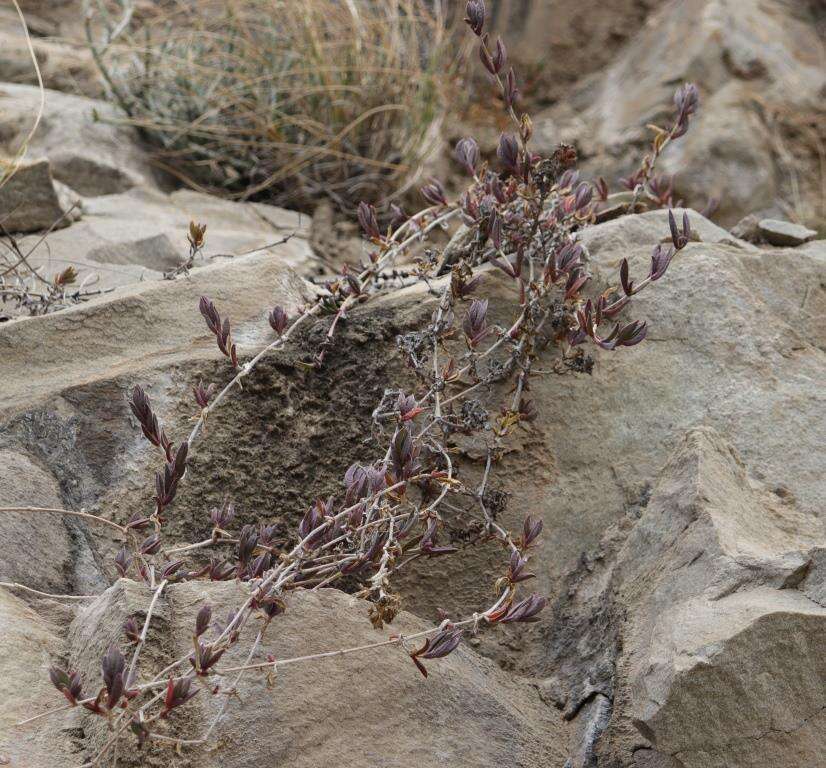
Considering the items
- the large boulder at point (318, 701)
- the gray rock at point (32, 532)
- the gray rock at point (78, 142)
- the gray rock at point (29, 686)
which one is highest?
the large boulder at point (318, 701)

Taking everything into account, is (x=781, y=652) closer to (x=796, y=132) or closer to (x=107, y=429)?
(x=107, y=429)

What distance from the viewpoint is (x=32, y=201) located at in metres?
3.64

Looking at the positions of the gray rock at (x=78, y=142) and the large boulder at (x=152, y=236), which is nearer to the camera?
the large boulder at (x=152, y=236)

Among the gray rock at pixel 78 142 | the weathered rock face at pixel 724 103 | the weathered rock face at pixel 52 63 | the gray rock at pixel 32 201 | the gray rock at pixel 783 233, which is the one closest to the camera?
the gray rock at pixel 783 233

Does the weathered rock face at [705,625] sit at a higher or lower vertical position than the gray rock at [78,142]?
higher

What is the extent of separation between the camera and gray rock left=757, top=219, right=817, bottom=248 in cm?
324

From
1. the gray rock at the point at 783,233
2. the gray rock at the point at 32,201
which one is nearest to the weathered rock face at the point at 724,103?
the gray rock at the point at 783,233

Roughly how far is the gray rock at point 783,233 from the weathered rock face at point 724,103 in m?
2.26

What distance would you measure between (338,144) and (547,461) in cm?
272

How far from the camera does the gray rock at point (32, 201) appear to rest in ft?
11.7

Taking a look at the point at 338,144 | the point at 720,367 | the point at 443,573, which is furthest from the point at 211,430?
the point at 338,144

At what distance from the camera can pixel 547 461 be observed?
100 inches

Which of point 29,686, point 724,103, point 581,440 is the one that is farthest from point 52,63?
point 29,686

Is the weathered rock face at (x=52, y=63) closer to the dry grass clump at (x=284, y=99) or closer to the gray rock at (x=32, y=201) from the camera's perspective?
the dry grass clump at (x=284, y=99)
